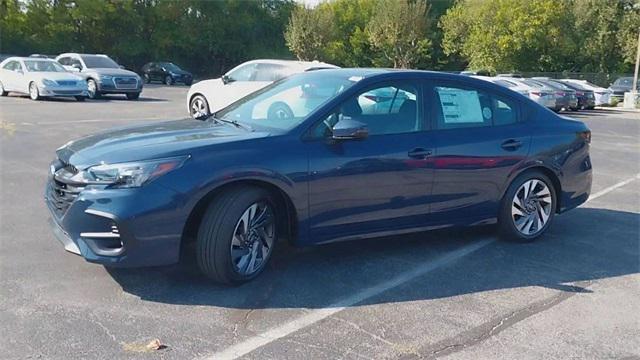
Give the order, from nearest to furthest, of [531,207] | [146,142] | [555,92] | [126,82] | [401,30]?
[146,142] < [531,207] < [126,82] < [555,92] < [401,30]

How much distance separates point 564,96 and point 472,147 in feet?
74.4

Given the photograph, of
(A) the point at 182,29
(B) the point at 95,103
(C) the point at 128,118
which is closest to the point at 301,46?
(A) the point at 182,29

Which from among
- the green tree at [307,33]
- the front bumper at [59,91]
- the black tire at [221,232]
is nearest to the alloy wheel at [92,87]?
the front bumper at [59,91]

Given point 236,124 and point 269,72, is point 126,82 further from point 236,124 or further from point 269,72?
point 236,124

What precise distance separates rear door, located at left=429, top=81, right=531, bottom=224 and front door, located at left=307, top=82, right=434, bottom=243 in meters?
0.16

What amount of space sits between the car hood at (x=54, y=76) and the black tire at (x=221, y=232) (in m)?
16.8

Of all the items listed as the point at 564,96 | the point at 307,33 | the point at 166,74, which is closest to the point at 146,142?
the point at 564,96

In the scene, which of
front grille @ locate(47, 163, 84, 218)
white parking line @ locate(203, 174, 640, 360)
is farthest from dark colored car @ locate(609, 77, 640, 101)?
front grille @ locate(47, 163, 84, 218)

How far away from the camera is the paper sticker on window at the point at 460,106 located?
5.14 m

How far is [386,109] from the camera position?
16.1 ft

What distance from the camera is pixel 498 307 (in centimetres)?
412

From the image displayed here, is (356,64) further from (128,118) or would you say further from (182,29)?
(128,118)

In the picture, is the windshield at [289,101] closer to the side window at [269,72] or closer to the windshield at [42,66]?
the side window at [269,72]

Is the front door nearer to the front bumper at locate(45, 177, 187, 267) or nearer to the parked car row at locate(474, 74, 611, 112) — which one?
the front bumper at locate(45, 177, 187, 267)
